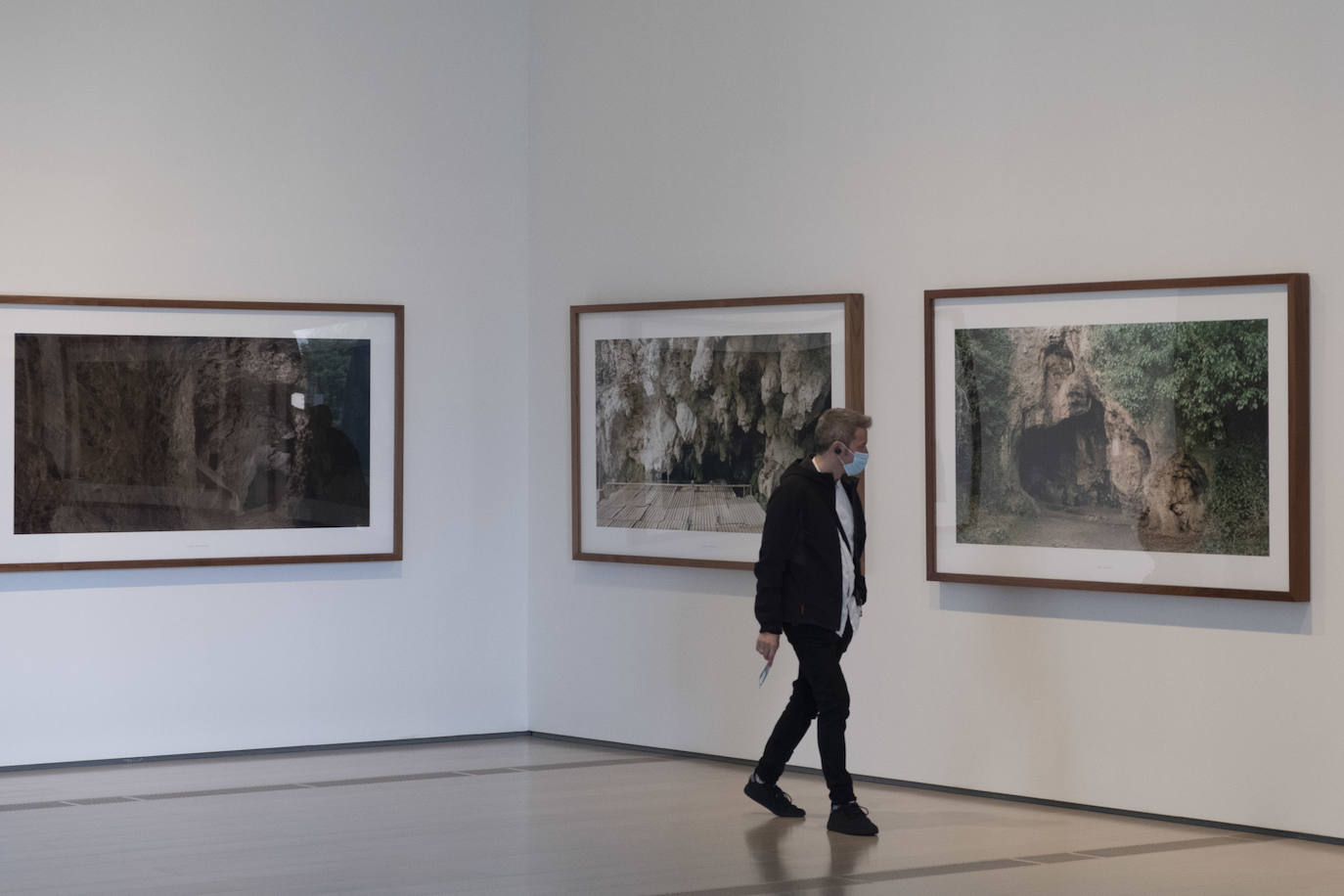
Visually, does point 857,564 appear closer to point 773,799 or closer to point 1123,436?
point 773,799

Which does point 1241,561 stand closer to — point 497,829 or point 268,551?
point 497,829

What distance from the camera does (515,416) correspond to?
10.8 meters

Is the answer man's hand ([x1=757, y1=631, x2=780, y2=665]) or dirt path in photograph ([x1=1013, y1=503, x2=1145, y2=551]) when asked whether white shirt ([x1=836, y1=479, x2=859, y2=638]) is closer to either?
man's hand ([x1=757, y1=631, x2=780, y2=665])

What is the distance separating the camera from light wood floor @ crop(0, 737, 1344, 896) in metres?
6.93

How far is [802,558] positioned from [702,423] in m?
2.09

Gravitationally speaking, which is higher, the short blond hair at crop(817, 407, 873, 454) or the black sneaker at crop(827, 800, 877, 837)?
the short blond hair at crop(817, 407, 873, 454)

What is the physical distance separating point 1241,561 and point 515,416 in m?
4.81

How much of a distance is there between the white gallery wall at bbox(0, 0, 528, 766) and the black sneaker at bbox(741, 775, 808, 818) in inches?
115

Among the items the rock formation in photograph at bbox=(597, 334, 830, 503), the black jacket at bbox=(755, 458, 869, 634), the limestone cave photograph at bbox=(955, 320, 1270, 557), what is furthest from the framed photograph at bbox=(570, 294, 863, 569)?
the black jacket at bbox=(755, 458, 869, 634)

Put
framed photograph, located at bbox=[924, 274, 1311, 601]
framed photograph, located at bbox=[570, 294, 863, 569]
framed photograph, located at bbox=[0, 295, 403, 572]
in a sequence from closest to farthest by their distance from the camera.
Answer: framed photograph, located at bbox=[924, 274, 1311, 601] < framed photograph, located at bbox=[570, 294, 863, 569] < framed photograph, located at bbox=[0, 295, 403, 572]

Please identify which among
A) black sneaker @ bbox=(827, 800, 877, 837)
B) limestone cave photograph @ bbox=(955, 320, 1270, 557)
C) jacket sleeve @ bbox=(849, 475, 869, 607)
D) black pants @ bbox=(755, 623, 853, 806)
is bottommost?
black sneaker @ bbox=(827, 800, 877, 837)

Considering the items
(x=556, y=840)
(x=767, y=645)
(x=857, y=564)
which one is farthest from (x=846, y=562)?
(x=556, y=840)

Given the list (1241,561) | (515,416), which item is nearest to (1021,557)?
(1241,561)

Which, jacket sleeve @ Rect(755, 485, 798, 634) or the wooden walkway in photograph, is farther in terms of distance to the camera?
the wooden walkway in photograph
